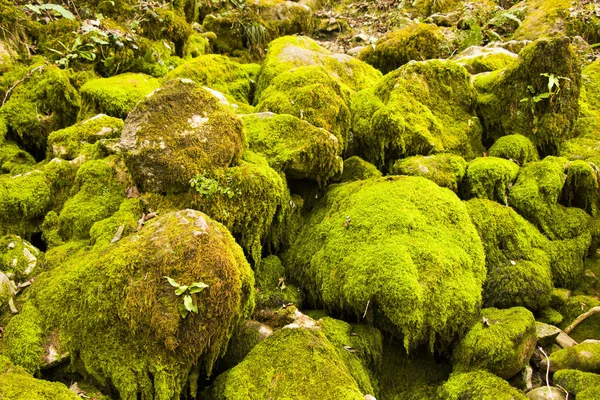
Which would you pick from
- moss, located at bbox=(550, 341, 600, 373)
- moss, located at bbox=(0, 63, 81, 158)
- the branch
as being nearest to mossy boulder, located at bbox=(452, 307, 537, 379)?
moss, located at bbox=(550, 341, 600, 373)

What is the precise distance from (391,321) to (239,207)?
216 centimetres

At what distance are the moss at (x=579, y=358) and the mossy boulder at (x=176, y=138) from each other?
14.1 feet

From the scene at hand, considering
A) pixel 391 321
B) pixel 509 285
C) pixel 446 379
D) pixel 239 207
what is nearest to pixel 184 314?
pixel 239 207

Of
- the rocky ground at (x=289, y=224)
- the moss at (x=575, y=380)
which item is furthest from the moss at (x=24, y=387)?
the moss at (x=575, y=380)

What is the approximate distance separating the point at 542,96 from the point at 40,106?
8.22 metres

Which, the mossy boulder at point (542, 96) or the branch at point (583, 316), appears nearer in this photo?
the branch at point (583, 316)

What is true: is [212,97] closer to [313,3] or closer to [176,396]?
[176,396]

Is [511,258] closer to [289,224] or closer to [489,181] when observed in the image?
[489,181]

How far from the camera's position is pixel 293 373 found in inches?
148

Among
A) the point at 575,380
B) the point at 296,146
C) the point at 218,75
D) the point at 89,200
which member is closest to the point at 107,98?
the point at 89,200

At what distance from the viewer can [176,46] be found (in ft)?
32.5

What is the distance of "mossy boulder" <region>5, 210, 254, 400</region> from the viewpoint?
140 inches

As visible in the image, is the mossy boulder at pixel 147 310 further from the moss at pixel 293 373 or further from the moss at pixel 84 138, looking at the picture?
the moss at pixel 84 138

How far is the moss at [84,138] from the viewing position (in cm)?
602
